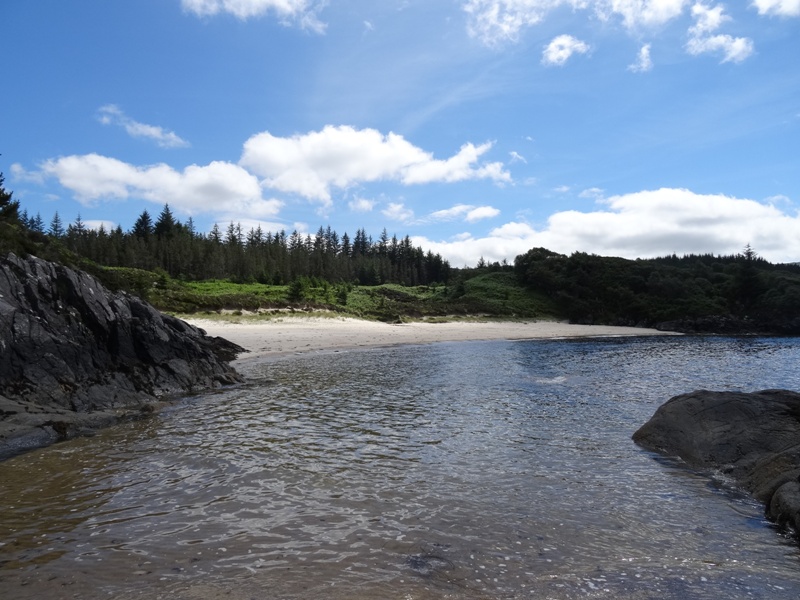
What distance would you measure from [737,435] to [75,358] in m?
20.0

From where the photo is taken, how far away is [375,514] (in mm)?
8039

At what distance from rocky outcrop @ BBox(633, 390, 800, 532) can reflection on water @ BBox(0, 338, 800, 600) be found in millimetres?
742

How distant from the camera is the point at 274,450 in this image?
11703mm

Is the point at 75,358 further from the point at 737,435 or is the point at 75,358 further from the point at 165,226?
the point at 165,226

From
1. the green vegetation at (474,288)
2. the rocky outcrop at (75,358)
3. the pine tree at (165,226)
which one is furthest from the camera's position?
the pine tree at (165,226)

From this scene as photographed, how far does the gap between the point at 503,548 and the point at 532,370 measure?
75.8ft

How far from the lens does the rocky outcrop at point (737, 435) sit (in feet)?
31.6

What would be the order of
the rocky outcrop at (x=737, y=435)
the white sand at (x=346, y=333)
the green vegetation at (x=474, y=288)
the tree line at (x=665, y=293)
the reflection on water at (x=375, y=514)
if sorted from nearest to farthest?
the reflection on water at (x=375, y=514) < the rocky outcrop at (x=737, y=435) < the white sand at (x=346, y=333) < the green vegetation at (x=474, y=288) < the tree line at (x=665, y=293)

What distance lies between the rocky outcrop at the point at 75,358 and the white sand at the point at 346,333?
8920 mm

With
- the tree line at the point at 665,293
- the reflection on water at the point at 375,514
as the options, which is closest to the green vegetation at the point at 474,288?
the tree line at the point at 665,293

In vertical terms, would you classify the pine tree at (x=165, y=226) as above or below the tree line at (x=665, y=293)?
above

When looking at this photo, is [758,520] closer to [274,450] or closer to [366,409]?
[274,450]

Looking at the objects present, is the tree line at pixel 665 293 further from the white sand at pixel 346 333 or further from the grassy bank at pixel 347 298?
the white sand at pixel 346 333

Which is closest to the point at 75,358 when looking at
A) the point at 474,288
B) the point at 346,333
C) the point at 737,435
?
the point at 737,435
